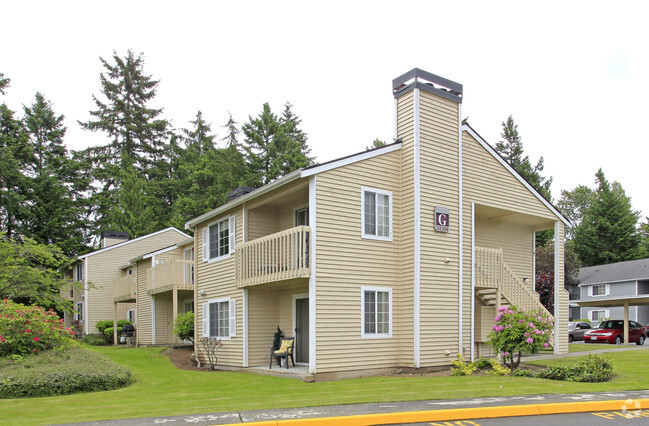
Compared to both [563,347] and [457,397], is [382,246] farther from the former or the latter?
[563,347]

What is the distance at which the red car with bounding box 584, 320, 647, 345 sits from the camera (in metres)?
29.7

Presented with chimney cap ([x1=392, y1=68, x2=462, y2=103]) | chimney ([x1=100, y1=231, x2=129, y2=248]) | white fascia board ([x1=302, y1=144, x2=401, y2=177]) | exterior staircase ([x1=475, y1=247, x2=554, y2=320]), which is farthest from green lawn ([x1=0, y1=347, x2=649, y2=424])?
chimney ([x1=100, y1=231, x2=129, y2=248])

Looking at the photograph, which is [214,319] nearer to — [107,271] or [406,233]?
[406,233]

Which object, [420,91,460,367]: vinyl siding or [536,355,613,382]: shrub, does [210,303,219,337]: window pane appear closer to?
[420,91,460,367]: vinyl siding

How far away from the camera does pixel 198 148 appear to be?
5394 centimetres

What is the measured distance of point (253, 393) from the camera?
38.8ft

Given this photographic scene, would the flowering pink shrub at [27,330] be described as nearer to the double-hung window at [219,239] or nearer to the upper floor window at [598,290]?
the double-hung window at [219,239]

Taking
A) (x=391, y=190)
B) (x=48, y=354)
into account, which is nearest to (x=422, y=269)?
(x=391, y=190)

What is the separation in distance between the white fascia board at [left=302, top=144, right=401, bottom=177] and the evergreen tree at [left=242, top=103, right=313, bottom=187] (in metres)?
26.6

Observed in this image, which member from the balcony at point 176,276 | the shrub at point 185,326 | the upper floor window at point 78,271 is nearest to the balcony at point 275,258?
the shrub at point 185,326

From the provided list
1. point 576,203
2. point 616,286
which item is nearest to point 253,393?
point 616,286

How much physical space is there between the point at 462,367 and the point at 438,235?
12.7 ft

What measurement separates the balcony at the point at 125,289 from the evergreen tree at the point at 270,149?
1459 centimetres

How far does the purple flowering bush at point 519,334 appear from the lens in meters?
14.2
